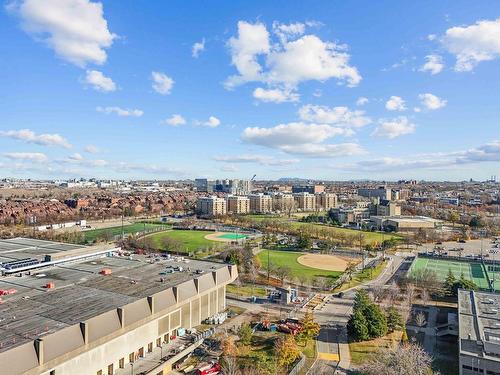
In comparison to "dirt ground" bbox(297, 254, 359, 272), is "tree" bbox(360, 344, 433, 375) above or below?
above

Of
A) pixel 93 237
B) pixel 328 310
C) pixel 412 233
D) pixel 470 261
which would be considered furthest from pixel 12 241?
pixel 412 233

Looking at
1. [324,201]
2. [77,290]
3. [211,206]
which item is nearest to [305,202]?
[324,201]

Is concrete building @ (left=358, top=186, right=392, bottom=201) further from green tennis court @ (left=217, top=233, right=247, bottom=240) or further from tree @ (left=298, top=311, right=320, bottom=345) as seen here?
tree @ (left=298, top=311, right=320, bottom=345)

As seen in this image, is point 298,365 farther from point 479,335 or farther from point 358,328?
point 479,335

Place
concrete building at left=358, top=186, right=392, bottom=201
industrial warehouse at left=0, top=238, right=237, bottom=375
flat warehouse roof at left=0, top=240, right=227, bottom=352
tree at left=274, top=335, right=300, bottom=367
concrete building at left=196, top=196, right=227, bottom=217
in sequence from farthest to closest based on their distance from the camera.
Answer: concrete building at left=358, top=186, right=392, bottom=201 < concrete building at left=196, top=196, right=227, bottom=217 < tree at left=274, top=335, right=300, bottom=367 < flat warehouse roof at left=0, top=240, right=227, bottom=352 < industrial warehouse at left=0, top=238, right=237, bottom=375

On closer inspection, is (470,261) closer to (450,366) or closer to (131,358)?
(450,366)

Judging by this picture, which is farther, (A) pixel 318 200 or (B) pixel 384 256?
(A) pixel 318 200

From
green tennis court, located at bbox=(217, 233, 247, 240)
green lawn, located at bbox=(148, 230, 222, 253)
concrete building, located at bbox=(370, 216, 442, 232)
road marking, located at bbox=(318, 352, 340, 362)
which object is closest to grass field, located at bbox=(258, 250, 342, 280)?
green lawn, located at bbox=(148, 230, 222, 253)
